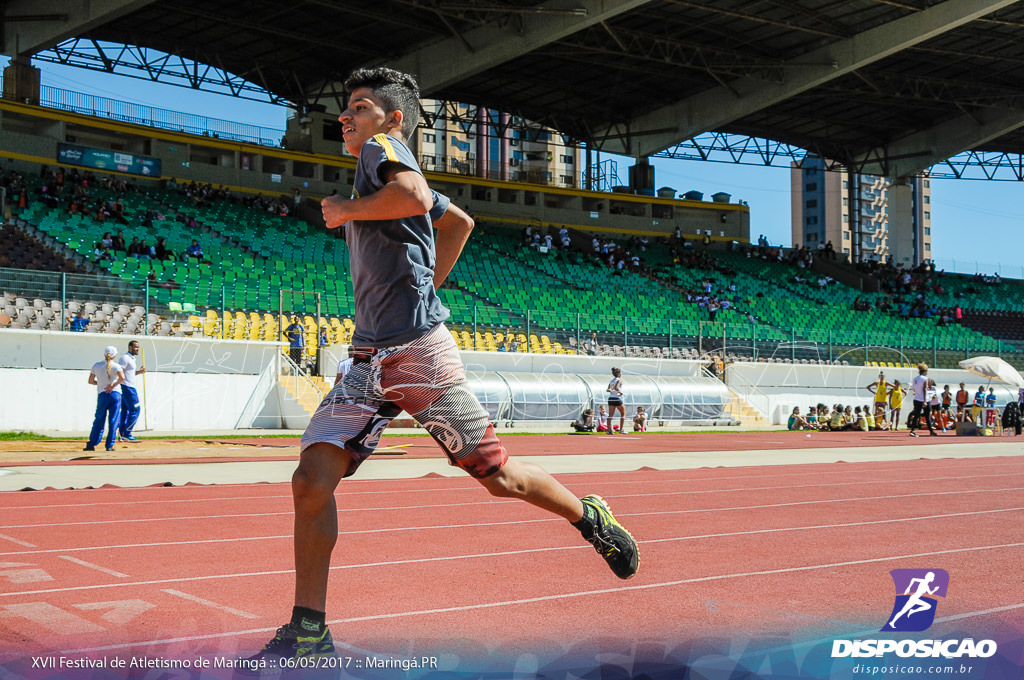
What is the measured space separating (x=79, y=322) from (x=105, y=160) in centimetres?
2084

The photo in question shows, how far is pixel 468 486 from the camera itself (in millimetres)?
11117

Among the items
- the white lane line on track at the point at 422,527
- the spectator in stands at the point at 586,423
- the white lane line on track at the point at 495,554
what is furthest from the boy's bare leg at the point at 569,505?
the spectator in stands at the point at 586,423

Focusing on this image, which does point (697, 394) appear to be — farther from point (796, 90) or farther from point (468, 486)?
point (468, 486)

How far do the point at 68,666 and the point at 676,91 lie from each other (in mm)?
50855

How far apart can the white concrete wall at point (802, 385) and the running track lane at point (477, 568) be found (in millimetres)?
25273

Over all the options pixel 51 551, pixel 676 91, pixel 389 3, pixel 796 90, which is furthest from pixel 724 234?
pixel 51 551

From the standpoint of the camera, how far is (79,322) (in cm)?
2256

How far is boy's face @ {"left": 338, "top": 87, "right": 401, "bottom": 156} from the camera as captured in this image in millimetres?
4098

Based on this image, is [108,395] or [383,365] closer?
[383,365]

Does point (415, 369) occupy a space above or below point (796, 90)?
below

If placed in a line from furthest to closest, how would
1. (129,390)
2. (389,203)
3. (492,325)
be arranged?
1. (492,325)
2. (129,390)
3. (389,203)

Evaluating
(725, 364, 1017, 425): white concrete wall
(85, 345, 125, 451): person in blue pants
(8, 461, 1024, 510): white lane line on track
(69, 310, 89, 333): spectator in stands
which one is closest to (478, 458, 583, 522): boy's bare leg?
(8, 461, 1024, 510): white lane line on track

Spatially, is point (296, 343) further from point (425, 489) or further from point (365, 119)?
point (365, 119)

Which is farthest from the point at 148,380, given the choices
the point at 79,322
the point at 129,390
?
the point at 129,390
